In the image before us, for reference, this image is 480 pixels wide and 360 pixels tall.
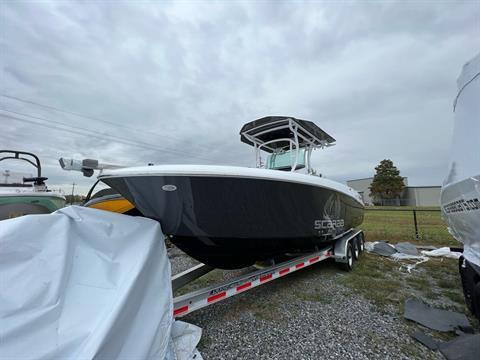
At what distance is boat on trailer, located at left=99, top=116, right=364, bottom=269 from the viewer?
6.60 feet

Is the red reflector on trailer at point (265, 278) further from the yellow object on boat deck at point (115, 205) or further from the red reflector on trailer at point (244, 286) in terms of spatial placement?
the yellow object on boat deck at point (115, 205)

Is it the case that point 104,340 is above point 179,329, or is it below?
above

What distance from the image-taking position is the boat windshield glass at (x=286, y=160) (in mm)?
3713

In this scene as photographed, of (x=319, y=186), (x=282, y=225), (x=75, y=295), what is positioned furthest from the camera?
(x=319, y=186)

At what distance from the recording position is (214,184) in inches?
80.6

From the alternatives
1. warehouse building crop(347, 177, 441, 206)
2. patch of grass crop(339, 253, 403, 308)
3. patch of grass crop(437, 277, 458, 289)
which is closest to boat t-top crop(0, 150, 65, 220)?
patch of grass crop(339, 253, 403, 308)

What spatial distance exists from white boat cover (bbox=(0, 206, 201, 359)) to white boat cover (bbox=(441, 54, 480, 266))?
2.25 meters

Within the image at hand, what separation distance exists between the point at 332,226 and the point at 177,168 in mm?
2389

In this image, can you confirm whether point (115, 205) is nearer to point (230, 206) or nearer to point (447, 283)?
point (230, 206)

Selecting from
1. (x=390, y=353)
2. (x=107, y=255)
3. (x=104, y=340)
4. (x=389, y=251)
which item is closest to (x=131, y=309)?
(x=104, y=340)

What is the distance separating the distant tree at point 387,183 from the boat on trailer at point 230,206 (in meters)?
36.5

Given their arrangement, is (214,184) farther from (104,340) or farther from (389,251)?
(389,251)

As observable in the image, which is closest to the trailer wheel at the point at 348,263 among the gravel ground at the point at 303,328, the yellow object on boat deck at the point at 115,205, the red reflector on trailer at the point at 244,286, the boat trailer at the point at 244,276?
the boat trailer at the point at 244,276

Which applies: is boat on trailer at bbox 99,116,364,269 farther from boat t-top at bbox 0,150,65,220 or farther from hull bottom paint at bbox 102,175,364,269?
boat t-top at bbox 0,150,65,220
